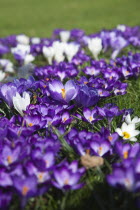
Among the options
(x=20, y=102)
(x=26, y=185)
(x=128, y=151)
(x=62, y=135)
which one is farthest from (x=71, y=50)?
(x=26, y=185)

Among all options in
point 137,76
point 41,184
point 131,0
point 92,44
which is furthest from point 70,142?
point 131,0

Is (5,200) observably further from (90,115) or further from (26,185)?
(90,115)

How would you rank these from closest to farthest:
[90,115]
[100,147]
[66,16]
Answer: [100,147]
[90,115]
[66,16]

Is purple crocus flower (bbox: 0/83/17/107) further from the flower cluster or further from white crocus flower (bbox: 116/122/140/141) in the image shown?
white crocus flower (bbox: 116/122/140/141)

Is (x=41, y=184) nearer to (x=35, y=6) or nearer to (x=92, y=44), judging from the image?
(x=92, y=44)

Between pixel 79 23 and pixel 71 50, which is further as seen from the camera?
pixel 79 23

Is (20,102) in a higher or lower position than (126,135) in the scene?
higher
